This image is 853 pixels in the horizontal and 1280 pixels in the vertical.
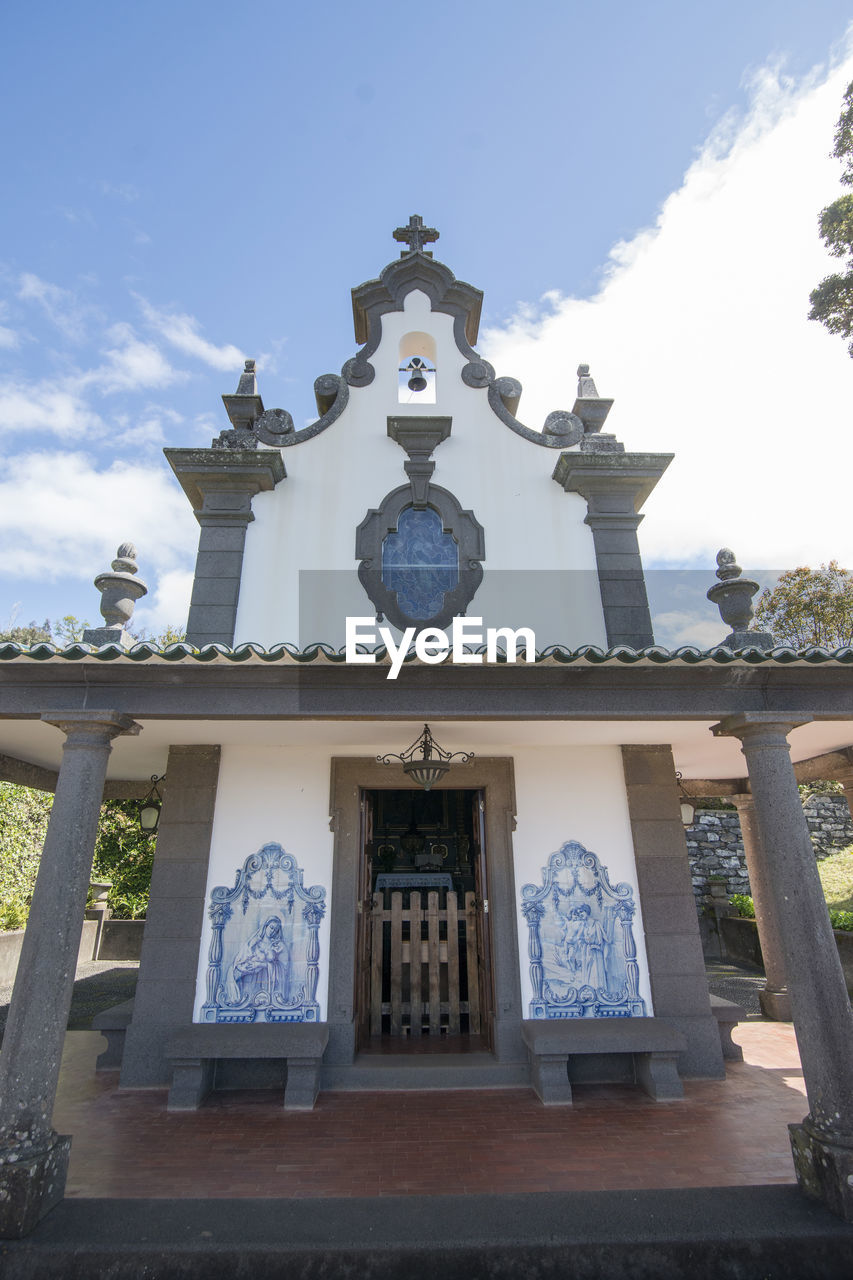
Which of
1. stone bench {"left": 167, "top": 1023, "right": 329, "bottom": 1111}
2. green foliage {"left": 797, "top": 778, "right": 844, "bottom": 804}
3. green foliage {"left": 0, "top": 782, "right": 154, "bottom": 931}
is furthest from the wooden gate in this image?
green foliage {"left": 797, "top": 778, "right": 844, "bottom": 804}

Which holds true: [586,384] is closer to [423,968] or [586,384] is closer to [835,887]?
[423,968]

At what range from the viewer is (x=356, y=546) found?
25.0 feet

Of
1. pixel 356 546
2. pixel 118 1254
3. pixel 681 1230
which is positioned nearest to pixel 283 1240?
pixel 118 1254

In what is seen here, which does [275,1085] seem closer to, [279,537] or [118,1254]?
[118,1254]

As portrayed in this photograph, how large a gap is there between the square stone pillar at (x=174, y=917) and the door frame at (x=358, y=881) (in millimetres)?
1284

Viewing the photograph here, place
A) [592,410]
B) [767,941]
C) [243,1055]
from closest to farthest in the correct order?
[243,1055] → [592,410] → [767,941]

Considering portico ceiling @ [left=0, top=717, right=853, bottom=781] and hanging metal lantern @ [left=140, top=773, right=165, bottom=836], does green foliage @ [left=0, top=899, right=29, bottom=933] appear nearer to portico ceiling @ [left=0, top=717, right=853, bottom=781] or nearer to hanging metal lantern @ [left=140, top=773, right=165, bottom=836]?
hanging metal lantern @ [left=140, top=773, right=165, bottom=836]

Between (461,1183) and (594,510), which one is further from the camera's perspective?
(594,510)

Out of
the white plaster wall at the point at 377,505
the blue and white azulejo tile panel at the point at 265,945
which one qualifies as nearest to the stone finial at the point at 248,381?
the white plaster wall at the point at 377,505

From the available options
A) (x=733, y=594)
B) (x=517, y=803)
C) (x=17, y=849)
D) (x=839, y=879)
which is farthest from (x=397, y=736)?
(x=839, y=879)

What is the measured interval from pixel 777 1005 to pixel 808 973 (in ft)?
18.7

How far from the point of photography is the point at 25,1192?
363 cm

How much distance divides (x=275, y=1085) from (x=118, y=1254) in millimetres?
2657

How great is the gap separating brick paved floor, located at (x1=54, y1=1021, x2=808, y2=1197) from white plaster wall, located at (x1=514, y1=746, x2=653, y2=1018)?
142cm
